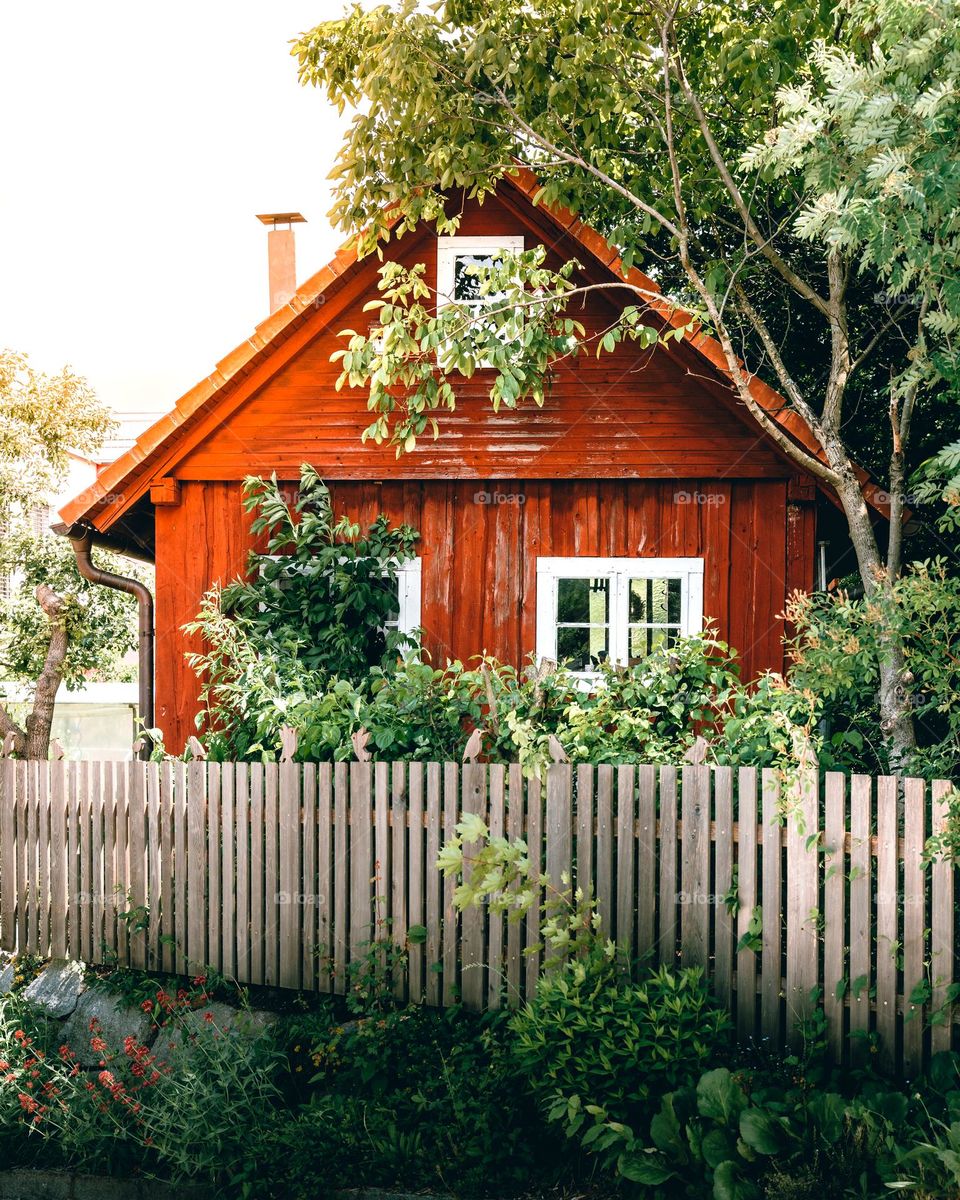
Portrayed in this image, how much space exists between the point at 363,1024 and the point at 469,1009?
1.83 ft

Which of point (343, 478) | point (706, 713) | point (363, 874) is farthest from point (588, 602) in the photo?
point (363, 874)

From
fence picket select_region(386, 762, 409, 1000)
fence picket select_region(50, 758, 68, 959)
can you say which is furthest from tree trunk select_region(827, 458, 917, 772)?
fence picket select_region(50, 758, 68, 959)

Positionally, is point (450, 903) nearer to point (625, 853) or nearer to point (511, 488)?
point (625, 853)

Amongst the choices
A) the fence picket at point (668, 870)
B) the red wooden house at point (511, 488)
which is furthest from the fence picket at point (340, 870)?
the red wooden house at point (511, 488)

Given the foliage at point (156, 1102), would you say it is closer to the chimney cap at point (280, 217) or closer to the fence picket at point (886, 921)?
the fence picket at point (886, 921)

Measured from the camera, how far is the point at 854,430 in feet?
36.7

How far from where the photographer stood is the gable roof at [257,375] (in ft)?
27.4

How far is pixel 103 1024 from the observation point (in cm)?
637

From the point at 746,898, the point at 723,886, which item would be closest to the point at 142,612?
the point at 723,886

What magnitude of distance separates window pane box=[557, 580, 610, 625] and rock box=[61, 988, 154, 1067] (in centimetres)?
483

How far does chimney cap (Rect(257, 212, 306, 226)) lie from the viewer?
38.2 feet

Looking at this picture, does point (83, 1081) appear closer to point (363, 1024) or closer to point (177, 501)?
point (363, 1024)

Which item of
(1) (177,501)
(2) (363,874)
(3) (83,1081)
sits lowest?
(3) (83,1081)

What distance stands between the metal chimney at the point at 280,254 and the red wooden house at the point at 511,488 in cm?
268
